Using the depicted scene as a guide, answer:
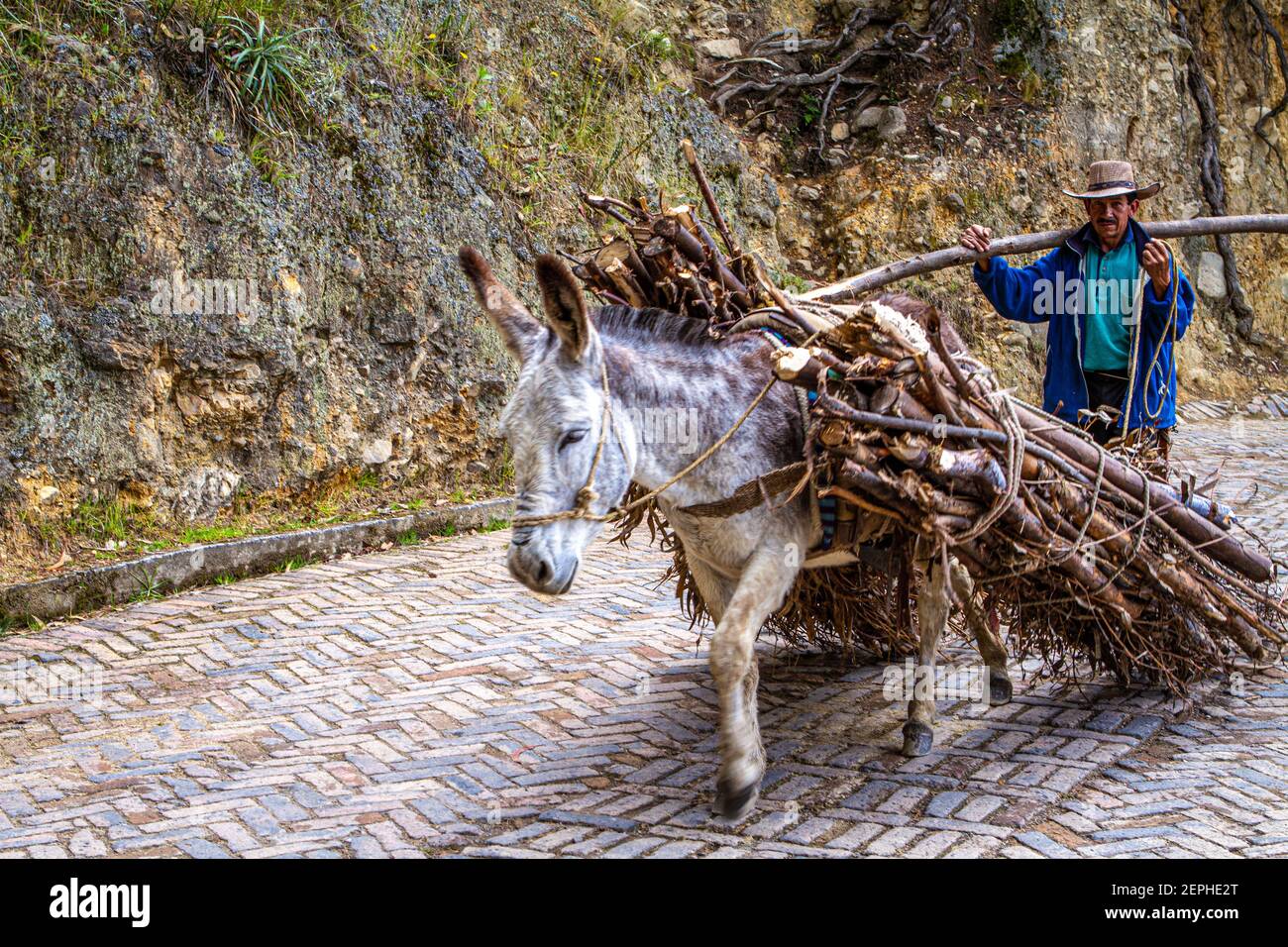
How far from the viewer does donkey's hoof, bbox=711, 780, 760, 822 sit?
13.7 ft

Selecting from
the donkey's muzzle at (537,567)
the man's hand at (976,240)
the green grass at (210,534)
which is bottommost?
the green grass at (210,534)

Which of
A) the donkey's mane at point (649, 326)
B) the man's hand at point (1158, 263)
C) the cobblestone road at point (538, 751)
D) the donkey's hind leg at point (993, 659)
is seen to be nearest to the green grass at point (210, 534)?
the cobblestone road at point (538, 751)

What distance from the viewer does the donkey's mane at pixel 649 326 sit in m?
4.38

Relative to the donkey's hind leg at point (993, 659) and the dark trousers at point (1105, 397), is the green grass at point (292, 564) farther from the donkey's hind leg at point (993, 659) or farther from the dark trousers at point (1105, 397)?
the dark trousers at point (1105, 397)

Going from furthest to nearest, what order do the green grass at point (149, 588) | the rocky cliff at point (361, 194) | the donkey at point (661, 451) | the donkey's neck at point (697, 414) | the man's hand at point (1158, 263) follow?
the rocky cliff at point (361, 194), the green grass at point (149, 588), the man's hand at point (1158, 263), the donkey's neck at point (697, 414), the donkey at point (661, 451)

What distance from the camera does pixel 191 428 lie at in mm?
8023

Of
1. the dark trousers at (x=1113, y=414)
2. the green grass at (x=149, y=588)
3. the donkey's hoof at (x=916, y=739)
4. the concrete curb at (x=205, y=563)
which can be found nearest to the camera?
the donkey's hoof at (x=916, y=739)

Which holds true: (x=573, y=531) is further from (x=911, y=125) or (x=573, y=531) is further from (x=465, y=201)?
(x=911, y=125)

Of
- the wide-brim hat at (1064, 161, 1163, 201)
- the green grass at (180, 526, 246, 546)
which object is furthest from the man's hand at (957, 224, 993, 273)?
the green grass at (180, 526, 246, 546)

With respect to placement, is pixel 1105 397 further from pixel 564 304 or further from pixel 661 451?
pixel 564 304

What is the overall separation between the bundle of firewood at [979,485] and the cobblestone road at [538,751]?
1.35 feet

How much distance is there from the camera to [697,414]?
4.33 meters

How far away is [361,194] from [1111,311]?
5.85 m

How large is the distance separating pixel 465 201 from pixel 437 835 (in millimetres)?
6816
